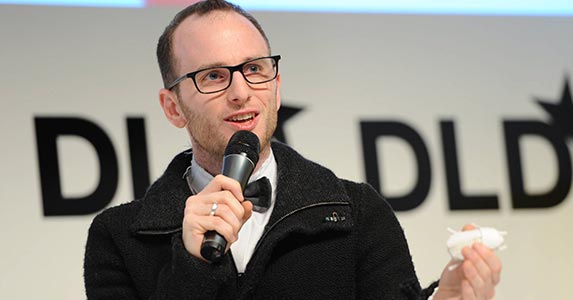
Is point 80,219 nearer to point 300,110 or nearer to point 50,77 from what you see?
point 50,77

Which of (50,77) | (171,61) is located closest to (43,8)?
(50,77)

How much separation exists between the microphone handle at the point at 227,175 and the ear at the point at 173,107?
1.14ft

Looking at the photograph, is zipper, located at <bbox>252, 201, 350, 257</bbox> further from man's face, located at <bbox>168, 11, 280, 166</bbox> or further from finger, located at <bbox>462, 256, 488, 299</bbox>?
finger, located at <bbox>462, 256, 488, 299</bbox>

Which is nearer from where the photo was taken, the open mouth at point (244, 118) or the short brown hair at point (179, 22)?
the open mouth at point (244, 118)

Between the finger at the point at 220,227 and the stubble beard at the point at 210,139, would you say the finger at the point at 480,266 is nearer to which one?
the finger at the point at 220,227

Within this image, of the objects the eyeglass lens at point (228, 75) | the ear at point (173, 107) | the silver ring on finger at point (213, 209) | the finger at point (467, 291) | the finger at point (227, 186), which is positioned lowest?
the finger at point (467, 291)

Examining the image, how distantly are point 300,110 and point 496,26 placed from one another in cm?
86

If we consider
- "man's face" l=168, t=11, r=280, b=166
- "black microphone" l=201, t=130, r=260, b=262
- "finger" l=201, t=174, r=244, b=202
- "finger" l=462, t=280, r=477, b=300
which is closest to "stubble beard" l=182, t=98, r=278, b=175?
"man's face" l=168, t=11, r=280, b=166

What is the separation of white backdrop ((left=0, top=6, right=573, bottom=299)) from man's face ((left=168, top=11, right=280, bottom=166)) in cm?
165

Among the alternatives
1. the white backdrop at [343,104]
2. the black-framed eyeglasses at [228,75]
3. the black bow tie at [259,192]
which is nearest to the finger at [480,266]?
the black bow tie at [259,192]

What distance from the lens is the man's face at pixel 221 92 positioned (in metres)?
1.83

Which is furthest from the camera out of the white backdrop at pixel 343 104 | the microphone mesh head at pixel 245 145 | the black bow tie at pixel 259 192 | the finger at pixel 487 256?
the white backdrop at pixel 343 104

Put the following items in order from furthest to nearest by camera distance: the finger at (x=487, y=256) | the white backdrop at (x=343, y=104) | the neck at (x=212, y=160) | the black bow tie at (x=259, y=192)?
the white backdrop at (x=343, y=104) → the neck at (x=212, y=160) → the black bow tie at (x=259, y=192) → the finger at (x=487, y=256)

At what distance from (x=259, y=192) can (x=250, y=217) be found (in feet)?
0.18
